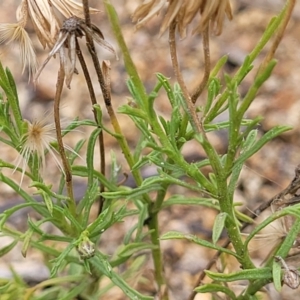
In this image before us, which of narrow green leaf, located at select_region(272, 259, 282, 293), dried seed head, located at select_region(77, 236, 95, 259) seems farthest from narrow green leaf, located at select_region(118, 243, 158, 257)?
narrow green leaf, located at select_region(272, 259, 282, 293)

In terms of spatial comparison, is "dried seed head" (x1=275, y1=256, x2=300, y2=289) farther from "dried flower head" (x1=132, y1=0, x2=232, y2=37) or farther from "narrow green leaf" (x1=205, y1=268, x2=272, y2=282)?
"dried flower head" (x1=132, y1=0, x2=232, y2=37)

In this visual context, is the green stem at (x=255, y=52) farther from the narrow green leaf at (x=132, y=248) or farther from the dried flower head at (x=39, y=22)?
the narrow green leaf at (x=132, y=248)

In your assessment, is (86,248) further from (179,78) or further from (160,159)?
(179,78)

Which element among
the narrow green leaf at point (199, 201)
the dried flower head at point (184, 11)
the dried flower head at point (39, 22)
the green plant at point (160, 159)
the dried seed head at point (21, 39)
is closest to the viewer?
the dried flower head at point (184, 11)

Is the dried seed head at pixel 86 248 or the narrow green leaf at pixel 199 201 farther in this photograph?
the narrow green leaf at pixel 199 201

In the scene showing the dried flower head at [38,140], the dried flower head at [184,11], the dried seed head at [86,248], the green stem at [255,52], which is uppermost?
the dried flower head at [184,11]

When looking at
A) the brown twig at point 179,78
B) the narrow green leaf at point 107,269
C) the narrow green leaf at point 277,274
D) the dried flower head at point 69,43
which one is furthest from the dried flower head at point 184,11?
the narrow green leaf at point 107,269

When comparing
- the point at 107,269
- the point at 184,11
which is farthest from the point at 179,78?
the point at 107,269
